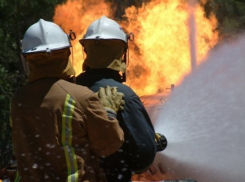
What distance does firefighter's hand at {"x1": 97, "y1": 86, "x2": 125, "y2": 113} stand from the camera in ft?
13.1

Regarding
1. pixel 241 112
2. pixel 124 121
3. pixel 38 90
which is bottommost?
pixel 241 112

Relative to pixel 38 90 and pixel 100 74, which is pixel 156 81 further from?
pixel 38 90

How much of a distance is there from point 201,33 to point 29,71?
1257 cm

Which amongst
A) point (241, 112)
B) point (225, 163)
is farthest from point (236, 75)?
point (225, 163)

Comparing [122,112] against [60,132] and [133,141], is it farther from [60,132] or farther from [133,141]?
[60,132]

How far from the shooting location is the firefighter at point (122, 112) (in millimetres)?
4160

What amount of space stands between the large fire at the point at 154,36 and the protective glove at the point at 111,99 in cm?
693

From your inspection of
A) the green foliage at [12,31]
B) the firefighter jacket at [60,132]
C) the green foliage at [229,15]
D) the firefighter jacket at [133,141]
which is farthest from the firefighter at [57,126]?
the green foliage at [229,15]

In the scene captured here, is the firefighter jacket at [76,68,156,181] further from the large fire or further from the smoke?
the large fire

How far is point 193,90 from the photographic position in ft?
25.8

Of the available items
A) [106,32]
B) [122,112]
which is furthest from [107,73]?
[122,112]

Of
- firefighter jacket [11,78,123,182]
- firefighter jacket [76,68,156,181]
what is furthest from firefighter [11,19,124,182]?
firefighter jacket [76,68,156,181]

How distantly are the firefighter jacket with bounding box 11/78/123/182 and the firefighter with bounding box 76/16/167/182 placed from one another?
0.34 metres

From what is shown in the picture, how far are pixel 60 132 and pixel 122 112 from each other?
585 millimetres
